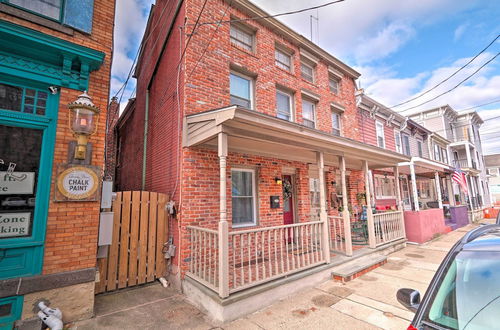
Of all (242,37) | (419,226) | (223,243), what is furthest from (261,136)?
(419,226)

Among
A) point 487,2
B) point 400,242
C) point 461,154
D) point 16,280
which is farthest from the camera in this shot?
point 461,154

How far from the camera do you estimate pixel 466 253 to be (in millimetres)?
1813

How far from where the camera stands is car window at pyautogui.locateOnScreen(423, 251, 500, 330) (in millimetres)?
1496

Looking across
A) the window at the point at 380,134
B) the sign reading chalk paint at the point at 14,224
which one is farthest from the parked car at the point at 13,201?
the window at the point at 380,134

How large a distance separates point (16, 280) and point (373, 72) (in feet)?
43.0

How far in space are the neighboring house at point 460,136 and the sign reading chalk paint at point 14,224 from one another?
21536 millimetres

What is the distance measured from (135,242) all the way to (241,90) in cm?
469

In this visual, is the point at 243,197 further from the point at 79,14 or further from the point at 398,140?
the point at 398,140

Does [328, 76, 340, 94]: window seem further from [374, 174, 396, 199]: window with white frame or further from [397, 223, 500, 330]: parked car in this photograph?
[397, 223, 500, 330]: parked car

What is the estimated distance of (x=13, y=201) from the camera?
332 centimetres

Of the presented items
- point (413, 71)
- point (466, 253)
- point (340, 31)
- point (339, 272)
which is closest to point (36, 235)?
point (466, 253)

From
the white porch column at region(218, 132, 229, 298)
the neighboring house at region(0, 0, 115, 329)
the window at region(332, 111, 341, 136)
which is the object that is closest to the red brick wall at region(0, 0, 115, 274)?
the neighboring house at region(0, 0, 115, 329)

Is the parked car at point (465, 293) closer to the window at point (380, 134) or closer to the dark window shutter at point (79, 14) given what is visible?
the dark window shutter at point (79, 14)

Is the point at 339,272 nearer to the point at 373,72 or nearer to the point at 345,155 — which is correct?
the point at 345,155
